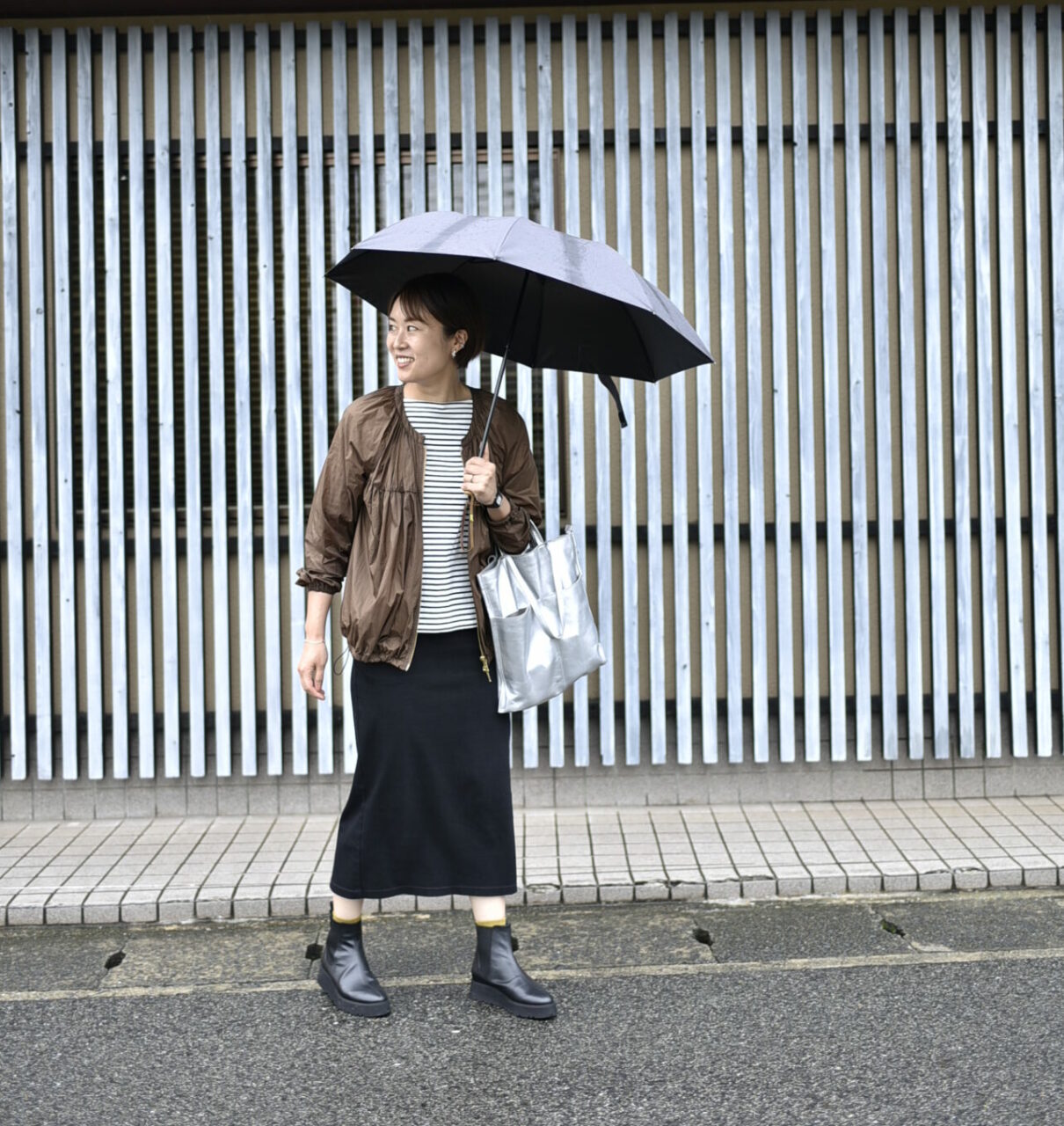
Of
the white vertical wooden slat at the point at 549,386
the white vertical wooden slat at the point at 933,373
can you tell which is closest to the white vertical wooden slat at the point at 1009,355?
the white vertical wooden slat at the point at 933,373

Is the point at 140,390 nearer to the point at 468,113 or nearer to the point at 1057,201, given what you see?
the point at 468,113

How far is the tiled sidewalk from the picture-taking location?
18.2 feet

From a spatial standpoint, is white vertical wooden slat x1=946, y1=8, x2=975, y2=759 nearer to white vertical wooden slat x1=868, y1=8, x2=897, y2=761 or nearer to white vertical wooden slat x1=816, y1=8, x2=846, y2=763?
white vertical wooden slat x1=868, y1=8, x2=897, y2=761

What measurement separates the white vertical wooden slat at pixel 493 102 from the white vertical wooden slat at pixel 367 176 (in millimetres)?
298

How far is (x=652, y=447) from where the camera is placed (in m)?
6.82

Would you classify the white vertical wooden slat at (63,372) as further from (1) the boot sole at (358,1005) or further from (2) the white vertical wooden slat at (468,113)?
(1) the boot sole at (358,1005)

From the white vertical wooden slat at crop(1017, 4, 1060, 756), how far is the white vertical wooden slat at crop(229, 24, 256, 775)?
3.34 meters

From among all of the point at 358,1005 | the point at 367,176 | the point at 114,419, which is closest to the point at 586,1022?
the point at 358,1005

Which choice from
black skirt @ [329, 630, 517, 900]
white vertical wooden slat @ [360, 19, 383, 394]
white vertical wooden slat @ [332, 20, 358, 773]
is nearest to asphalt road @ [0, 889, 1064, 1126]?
black skirt @ [329, 630, 517, 900]

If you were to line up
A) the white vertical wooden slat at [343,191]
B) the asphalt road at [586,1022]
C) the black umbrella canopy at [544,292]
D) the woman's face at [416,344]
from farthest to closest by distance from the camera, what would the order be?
1. the white vertical wooden slat at [343,191]
2. the woman's face at [416,344]
3. the black umbrella canopy at [544,292]
4. the asphalt road at [586,1022]

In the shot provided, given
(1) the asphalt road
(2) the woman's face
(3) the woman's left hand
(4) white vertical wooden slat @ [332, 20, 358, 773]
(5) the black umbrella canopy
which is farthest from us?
(4) white vertical wooden slat @ [332, 20, 358, 773]

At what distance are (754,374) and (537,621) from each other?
9.60ft

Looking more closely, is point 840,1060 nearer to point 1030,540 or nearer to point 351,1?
point 1030,540

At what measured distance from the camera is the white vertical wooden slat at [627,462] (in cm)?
679
